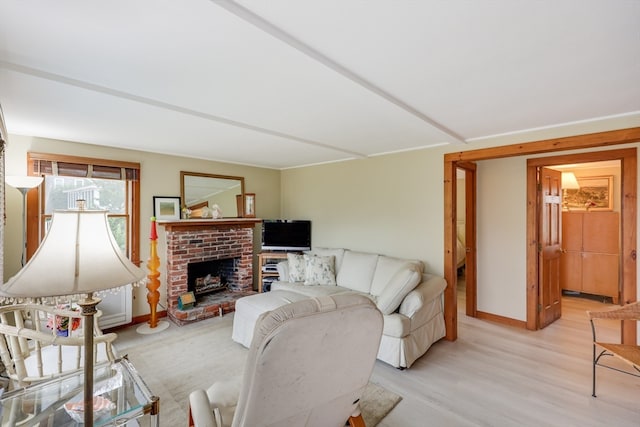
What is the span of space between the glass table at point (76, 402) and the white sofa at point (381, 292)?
4.35 ft

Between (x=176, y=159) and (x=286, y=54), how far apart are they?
3.37 m

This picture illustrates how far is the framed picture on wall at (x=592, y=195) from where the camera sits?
17.6 ft

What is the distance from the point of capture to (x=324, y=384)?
128cm

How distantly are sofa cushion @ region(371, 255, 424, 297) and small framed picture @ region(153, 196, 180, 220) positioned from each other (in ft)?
9.64

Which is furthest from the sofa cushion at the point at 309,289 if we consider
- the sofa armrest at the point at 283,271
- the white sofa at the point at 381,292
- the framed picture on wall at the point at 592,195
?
the framed picture on wall at the point at 592,195

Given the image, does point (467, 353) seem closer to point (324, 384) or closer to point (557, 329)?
point (557, 329)

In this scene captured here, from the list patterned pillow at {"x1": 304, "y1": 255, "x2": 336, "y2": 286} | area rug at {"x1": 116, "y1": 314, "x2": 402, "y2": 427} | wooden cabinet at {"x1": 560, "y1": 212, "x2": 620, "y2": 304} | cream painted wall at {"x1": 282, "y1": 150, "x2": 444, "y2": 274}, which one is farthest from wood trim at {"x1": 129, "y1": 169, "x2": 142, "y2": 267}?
wooden cabinet at {"x1": 560, "y1": 212, "x2": 620, "y2": 304}

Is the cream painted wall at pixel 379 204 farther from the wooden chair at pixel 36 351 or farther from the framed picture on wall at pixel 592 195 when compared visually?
the framed picture on wall at pixel 592 195

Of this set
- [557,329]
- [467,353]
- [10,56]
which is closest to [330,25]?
[10,56]

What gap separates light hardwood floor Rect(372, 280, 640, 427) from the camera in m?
2.19

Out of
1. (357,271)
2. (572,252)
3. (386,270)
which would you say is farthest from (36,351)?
(572,252)

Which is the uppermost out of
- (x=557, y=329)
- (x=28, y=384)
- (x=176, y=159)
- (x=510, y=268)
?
(x=176, y=159)

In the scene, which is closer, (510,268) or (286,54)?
(286,54)

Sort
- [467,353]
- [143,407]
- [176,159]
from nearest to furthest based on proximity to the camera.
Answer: [143,407] → [467,353] → [176,159]
